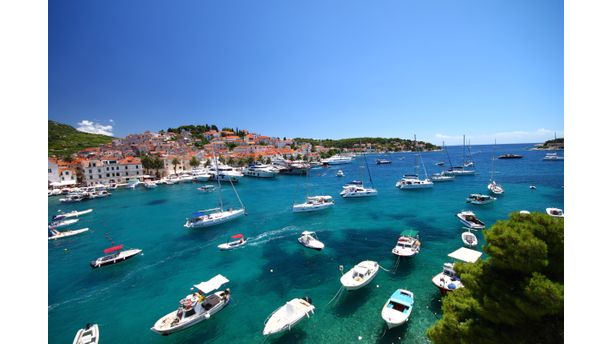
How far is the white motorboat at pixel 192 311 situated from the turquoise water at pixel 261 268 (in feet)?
1.04

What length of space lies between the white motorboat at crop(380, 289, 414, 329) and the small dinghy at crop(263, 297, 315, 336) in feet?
9.28

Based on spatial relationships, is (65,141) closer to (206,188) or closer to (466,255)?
(206,188)

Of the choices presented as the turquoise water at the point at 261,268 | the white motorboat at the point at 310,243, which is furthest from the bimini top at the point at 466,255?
the white motorboat at the point at 310,243

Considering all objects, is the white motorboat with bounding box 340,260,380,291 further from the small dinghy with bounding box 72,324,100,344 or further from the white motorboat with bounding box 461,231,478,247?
the small dinghy with bounding box 72,324,100,344

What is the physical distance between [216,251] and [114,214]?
18728mm

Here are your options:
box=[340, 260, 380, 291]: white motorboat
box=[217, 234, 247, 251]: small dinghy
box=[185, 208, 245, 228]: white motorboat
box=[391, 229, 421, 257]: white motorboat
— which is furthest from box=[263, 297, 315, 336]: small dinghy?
box=[185, 208, 245, 228]: white motorboat

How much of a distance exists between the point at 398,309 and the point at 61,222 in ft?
103

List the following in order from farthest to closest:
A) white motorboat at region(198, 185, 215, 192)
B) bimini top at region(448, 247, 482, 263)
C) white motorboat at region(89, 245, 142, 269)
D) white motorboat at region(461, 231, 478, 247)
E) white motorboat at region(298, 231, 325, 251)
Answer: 1. white motorboat at region(198, 185, 215, 192)
2. white motorboat at region(298, 231, 325, 251)
3. white motorboat at region(89, 245, 142, 269)
4. white motorboat at region(461, 231, 478, 247)
5. bimini top at region(448, 247, 482, 263)

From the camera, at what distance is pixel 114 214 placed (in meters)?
26.9

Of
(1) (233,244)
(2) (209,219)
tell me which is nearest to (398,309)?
(1) (233,244)

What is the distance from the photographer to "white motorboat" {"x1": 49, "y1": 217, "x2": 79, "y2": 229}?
890 inches
